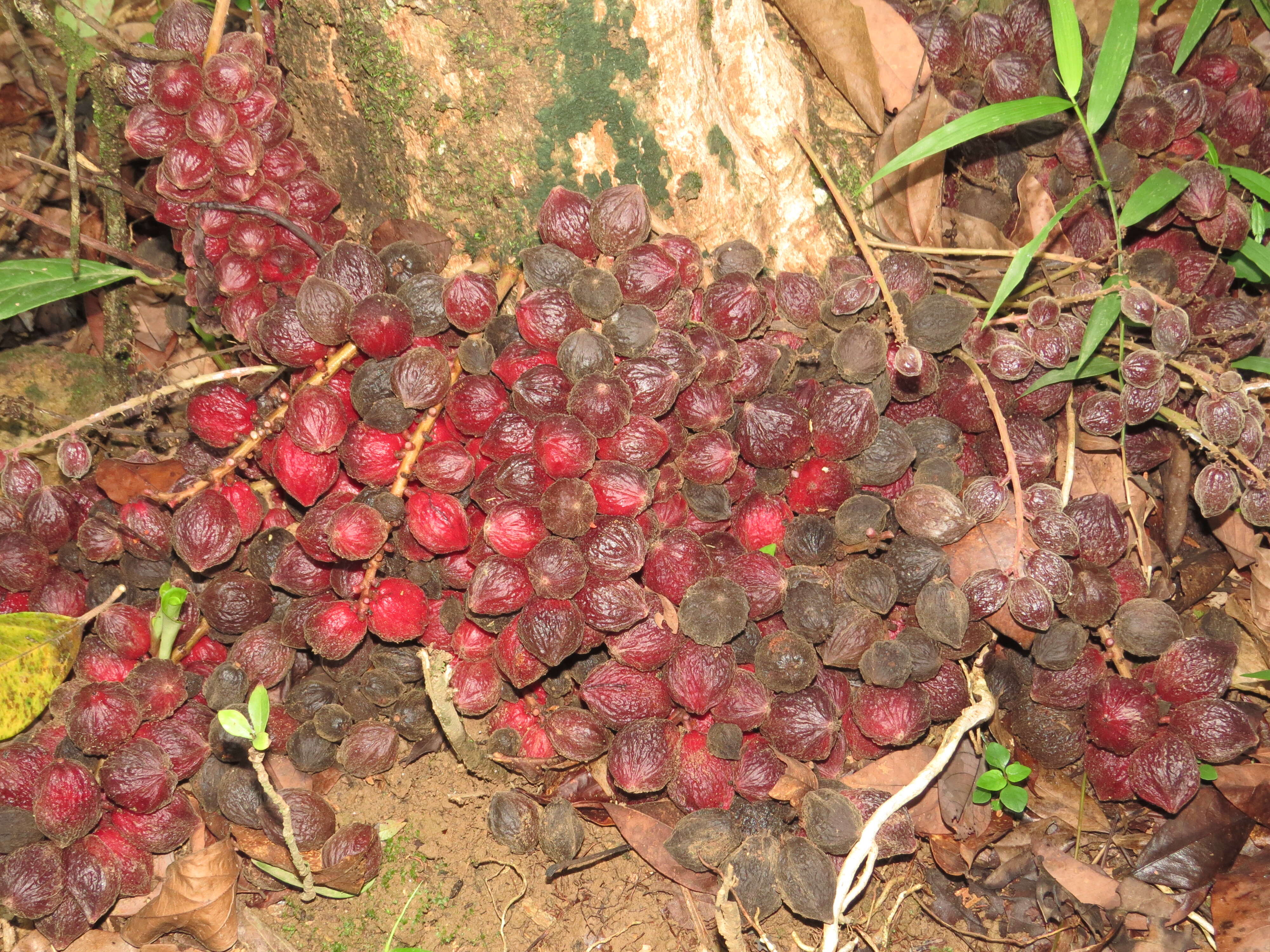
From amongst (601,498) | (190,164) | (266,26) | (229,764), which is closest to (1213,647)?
(601,498)

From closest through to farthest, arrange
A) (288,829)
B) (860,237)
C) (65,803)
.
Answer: (288,829)
(65,803)
(860,237)

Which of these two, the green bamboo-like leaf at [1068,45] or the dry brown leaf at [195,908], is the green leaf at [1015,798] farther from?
the dry brown leaf at [195,908]

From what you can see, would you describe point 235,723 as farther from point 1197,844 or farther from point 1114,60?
point 1114,60

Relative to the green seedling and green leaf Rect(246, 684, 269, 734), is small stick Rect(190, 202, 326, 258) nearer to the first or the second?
green leaf Rect(246, 684, 269, 734)

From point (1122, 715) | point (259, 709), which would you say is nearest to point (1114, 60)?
point (1122, 715)

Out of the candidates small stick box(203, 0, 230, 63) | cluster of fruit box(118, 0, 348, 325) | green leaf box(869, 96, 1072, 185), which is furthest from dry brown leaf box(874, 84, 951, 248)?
small stick box(203, 0, 230, 63)
